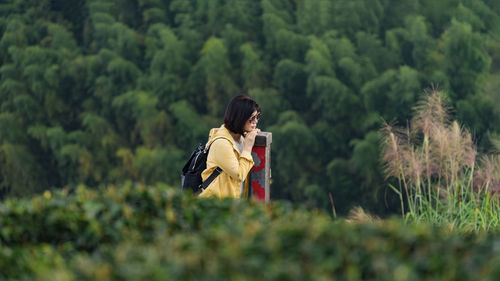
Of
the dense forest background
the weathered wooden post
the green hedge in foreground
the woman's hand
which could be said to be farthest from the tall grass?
the dense forest background

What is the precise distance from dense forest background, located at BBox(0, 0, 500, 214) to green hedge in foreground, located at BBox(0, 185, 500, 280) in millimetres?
9791

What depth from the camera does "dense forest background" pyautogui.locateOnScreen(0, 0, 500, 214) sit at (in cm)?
1174

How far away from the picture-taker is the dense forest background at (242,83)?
1174 cm

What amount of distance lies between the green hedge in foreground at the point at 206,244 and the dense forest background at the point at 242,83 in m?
9.79

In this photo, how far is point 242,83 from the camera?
13180 millimetres

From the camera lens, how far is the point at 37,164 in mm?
14000

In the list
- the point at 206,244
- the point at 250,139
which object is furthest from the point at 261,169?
the point at 206,244

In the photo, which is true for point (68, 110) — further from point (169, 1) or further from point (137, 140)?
point (169, 1)

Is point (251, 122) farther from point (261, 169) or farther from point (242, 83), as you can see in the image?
point (242, 83)

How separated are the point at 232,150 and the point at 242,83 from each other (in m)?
10.6

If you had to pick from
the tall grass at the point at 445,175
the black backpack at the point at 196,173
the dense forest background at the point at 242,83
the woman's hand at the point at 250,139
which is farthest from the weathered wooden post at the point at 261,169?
the dense forest background at the point at 242,83

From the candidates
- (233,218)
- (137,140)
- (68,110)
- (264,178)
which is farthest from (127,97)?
(233,218)

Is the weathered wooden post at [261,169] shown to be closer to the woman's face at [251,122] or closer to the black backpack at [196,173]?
the woman's face at [251,122]

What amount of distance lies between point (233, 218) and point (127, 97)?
38.0 feet
